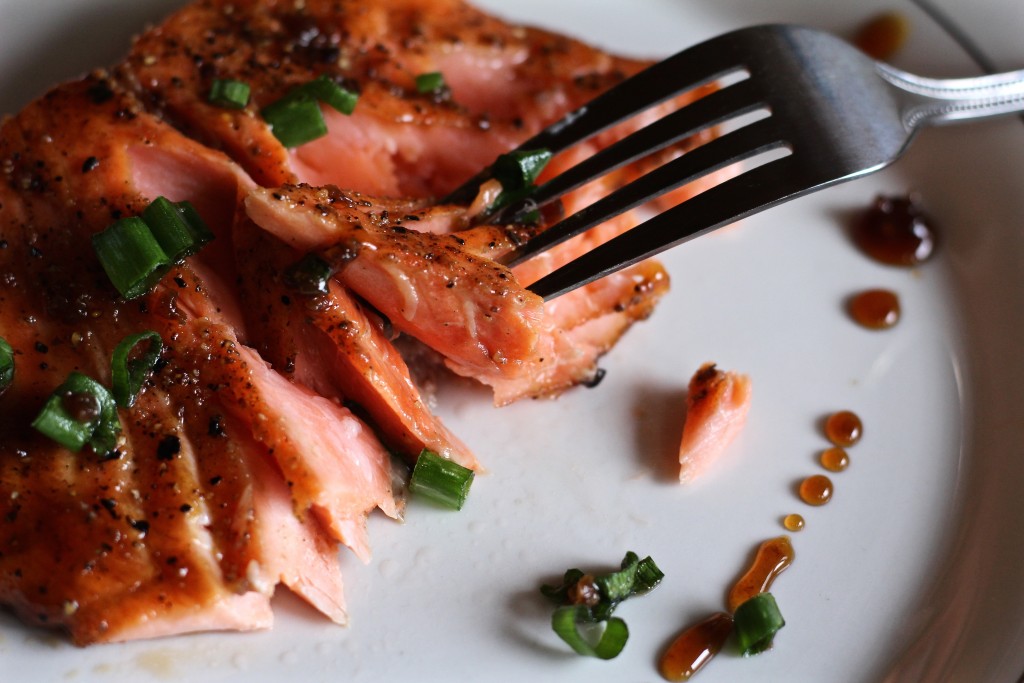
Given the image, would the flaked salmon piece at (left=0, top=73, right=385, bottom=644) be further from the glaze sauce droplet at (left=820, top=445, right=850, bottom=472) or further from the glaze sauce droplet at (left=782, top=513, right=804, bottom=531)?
the glaze sauce droplet at (left=820, top=445, right=850, bottom=472)

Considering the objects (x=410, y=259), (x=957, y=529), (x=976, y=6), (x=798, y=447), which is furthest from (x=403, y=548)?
(x=976, y=6)

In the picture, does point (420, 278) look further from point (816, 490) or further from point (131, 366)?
point (816, 490)

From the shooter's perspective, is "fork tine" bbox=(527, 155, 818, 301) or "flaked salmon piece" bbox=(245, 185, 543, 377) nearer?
"flaked salmon piece" bbox=(245, 185, 543, 377)

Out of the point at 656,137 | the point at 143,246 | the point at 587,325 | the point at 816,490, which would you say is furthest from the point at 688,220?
the point at 143,246

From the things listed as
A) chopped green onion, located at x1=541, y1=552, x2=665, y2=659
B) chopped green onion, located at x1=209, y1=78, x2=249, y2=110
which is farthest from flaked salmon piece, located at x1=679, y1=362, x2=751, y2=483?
chopped green onion, located at x1=209, y1=78, x2=249, y2=110

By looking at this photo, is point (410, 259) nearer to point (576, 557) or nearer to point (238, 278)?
point (238, 278)
